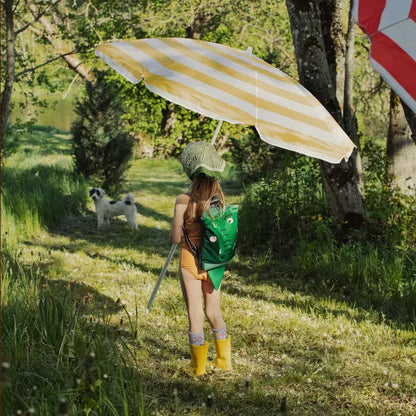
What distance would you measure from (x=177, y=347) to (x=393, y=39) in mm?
3106

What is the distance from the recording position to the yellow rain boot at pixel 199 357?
388 cm

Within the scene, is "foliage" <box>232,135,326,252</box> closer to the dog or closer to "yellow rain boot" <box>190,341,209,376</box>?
the dog

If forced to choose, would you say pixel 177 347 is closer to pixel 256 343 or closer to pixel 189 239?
pixel 256 343

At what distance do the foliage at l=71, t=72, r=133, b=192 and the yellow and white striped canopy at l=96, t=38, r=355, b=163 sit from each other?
7439mm

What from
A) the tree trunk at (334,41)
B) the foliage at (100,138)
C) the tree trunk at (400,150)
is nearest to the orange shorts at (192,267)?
the tree trunk at (334,41)

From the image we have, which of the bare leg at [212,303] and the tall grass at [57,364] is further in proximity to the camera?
the bare leg at [212,303]

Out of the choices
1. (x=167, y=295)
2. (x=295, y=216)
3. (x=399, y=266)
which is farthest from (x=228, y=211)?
(x=295, y=216)

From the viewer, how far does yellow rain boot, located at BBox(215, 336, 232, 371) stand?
4.01 meters

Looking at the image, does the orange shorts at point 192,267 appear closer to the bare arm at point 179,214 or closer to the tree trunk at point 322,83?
the bare arm at point 179,214

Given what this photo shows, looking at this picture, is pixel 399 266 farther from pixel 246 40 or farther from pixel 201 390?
pixel 246 40

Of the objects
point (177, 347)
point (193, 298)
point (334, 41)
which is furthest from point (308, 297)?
point (334, 41)

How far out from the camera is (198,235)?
3.85 metres

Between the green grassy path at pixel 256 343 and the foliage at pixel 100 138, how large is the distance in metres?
4.35

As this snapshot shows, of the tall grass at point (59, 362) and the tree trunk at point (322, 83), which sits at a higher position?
the tree trunk at point (322, 83)
